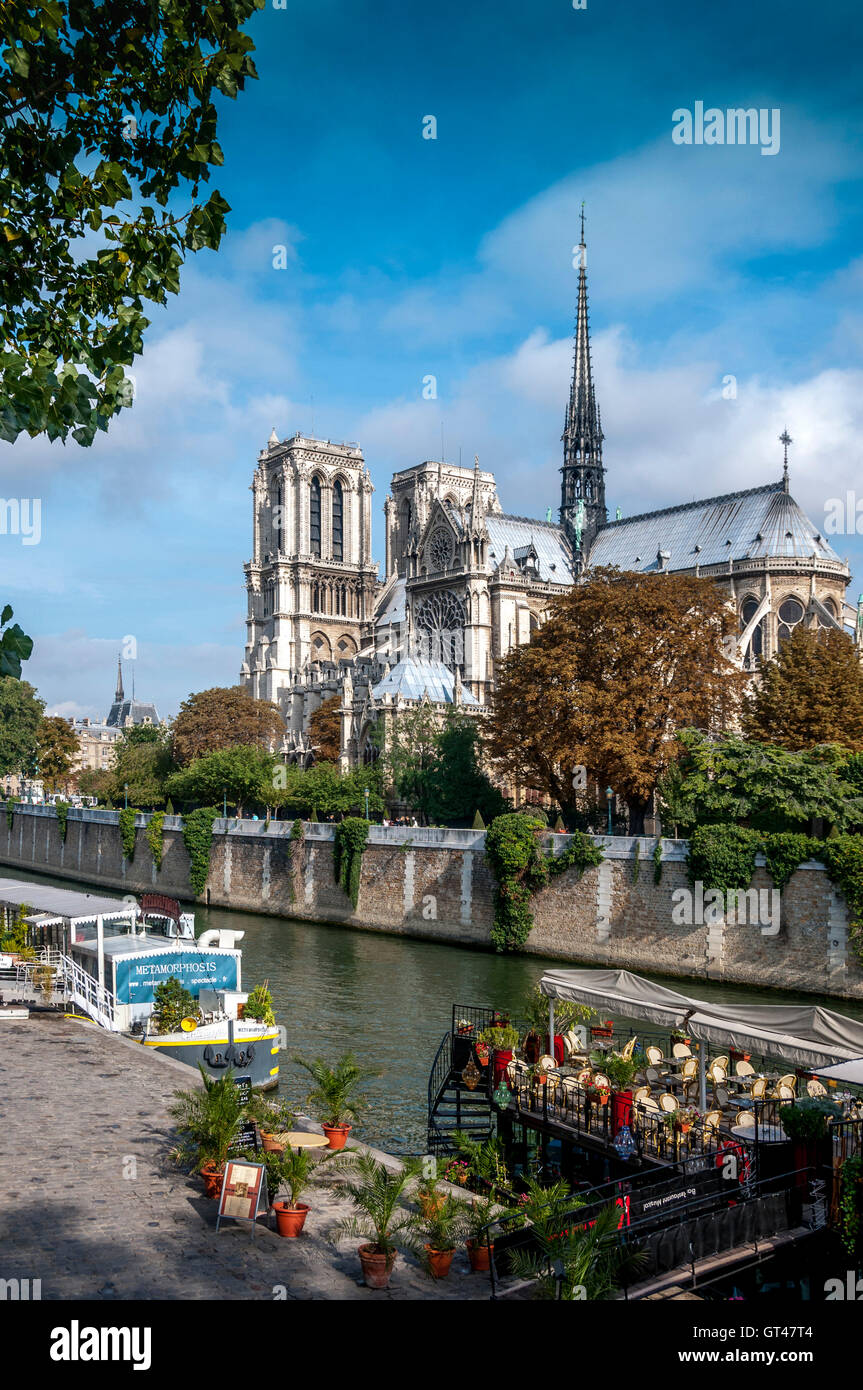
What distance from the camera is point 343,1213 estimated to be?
1288 centimetres

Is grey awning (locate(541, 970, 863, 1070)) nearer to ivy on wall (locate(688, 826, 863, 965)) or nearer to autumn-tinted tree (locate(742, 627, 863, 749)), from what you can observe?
ivy on wall (locate(688, 826, 863, 965))

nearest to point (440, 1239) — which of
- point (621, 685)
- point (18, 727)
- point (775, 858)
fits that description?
point (775, 858)

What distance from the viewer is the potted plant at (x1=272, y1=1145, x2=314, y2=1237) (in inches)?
471

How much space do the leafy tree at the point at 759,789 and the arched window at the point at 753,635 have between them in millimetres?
30473

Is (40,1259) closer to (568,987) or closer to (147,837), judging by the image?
(568,987)

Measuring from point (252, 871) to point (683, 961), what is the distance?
23.6 metres

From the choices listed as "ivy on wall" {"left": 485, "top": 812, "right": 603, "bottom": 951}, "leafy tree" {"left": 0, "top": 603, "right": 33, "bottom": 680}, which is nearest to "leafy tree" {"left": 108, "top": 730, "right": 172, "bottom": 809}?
"ivy on wall" {"left": 485, "top": 812, "right": 603, "bottom": 951}

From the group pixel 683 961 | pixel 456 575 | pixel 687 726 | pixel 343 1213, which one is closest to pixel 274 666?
pixel 456 575

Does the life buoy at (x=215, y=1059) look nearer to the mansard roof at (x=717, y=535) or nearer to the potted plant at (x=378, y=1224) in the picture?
the potted plant at (x=378, y=1224)

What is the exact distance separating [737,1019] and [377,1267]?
940 cm

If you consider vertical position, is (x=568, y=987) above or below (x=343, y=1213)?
above

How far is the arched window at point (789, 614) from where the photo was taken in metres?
71.1

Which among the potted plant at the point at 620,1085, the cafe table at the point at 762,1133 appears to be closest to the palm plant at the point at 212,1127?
the potted plant at the point at 620,1085
